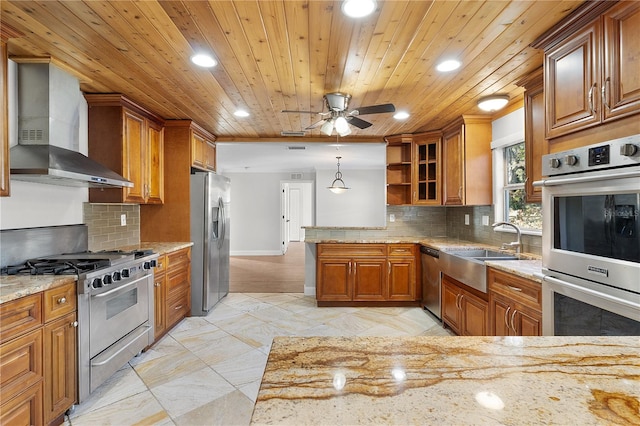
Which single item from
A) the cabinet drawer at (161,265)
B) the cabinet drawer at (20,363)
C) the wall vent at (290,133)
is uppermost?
the wall vent at (290,133)

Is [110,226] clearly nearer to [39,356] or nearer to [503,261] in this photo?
[39,356]

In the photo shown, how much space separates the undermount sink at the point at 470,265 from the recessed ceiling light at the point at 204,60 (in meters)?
2.56

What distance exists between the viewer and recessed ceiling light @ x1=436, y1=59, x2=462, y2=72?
7.55ft

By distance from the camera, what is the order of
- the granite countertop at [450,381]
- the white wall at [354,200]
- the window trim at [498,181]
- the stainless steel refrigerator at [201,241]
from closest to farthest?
the granite countertop at [450,381], the window trim at [498,181], the stainless steel refrigerator at [201,241], the white wall at [354,200]

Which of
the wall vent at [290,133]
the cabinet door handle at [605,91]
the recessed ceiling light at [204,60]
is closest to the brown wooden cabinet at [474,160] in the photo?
the wall vent at [290,133]

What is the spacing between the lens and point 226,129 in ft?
14.2

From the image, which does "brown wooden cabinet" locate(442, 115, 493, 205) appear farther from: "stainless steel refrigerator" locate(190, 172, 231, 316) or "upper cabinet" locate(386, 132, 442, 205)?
"stainless steel refrigerator" locate(190, 172, 231, 316)

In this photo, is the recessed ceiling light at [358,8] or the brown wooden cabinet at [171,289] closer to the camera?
the recessed ceiling light at [358,8]

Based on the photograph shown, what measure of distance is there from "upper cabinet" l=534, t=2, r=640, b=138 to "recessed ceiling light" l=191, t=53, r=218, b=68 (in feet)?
6.90

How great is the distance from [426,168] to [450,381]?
394cm

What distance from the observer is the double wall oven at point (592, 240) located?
1.40m

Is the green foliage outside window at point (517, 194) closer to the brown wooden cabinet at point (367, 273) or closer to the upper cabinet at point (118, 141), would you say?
the brown wooden cabinet at point (367, 273)

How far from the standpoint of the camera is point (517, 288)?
223 cm

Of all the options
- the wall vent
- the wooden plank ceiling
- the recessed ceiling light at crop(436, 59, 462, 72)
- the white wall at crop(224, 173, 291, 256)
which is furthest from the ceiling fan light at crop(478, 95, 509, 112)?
the white wall at crop(224, 173, 291, 256)
